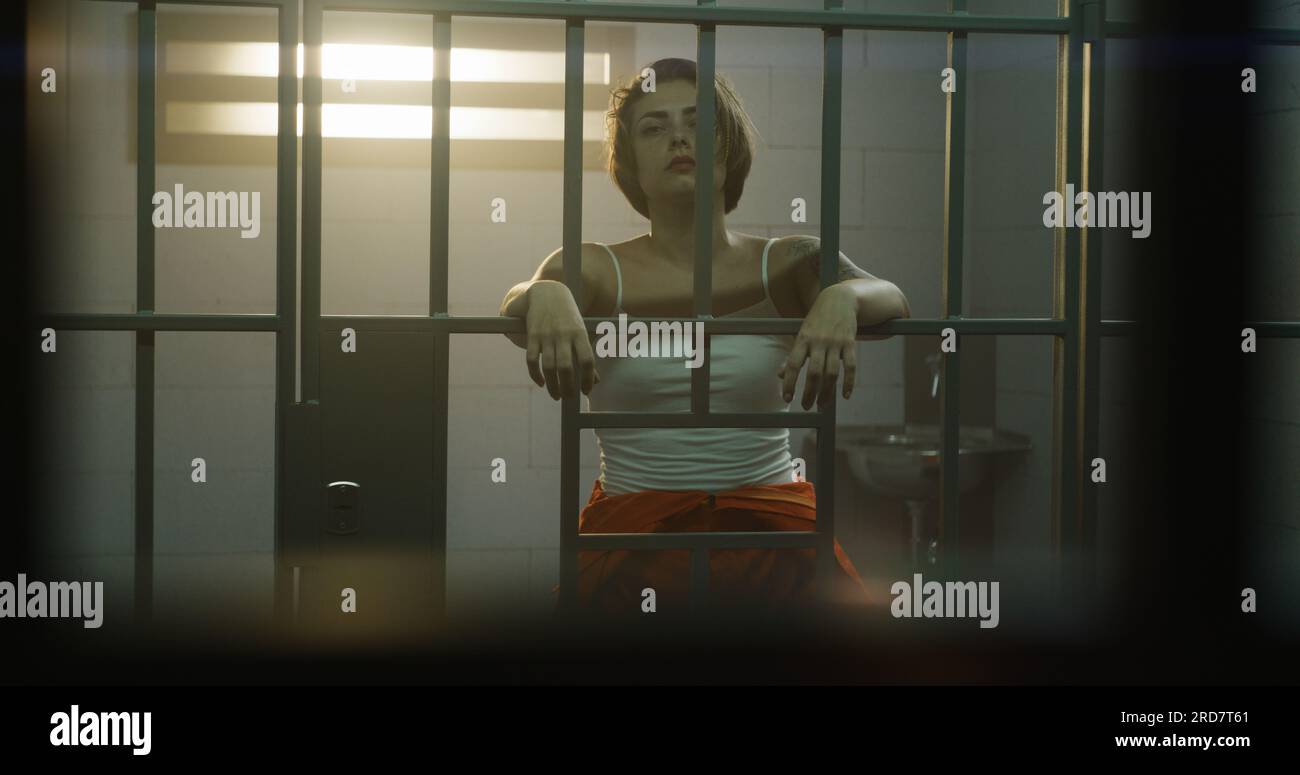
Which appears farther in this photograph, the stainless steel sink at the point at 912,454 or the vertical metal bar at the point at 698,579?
the stainless steel sink at the point at 912,454

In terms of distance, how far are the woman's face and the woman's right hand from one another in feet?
1.04

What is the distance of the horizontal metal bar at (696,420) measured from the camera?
128cm

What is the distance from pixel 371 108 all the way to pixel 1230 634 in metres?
2.02

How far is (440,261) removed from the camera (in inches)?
48.6

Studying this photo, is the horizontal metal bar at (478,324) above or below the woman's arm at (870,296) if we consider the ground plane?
below

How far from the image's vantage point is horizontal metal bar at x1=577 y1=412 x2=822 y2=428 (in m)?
1.28

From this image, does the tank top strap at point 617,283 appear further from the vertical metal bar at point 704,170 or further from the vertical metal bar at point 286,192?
the vertical metal bar at point 286,192

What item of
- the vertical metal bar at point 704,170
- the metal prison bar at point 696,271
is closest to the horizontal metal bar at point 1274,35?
the metal prison bar at point 696,271

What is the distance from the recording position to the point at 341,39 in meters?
2.57

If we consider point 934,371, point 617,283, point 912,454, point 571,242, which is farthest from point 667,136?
point 934,371

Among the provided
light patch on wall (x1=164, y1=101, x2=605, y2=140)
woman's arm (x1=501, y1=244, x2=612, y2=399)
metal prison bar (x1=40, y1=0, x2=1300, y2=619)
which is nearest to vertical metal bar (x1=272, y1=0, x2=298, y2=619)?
metal prison bar (x1=40, y1=0, x2=1300, y2=619)

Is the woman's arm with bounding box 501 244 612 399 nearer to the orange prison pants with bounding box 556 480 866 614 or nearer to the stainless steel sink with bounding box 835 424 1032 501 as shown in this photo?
the orange prison pants with bounding box 556 480 866 614

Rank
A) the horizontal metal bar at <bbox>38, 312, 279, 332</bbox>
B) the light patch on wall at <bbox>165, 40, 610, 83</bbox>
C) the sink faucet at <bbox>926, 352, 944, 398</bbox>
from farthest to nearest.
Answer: the sink faucet at <bbox>926, 352, 944, 398</bbox> → the light patch on wall at <bbox>165, 40, 610, 83</bbox> → the horizontal metal bar at <bbox>38, 312, 279, 332</bbox>
